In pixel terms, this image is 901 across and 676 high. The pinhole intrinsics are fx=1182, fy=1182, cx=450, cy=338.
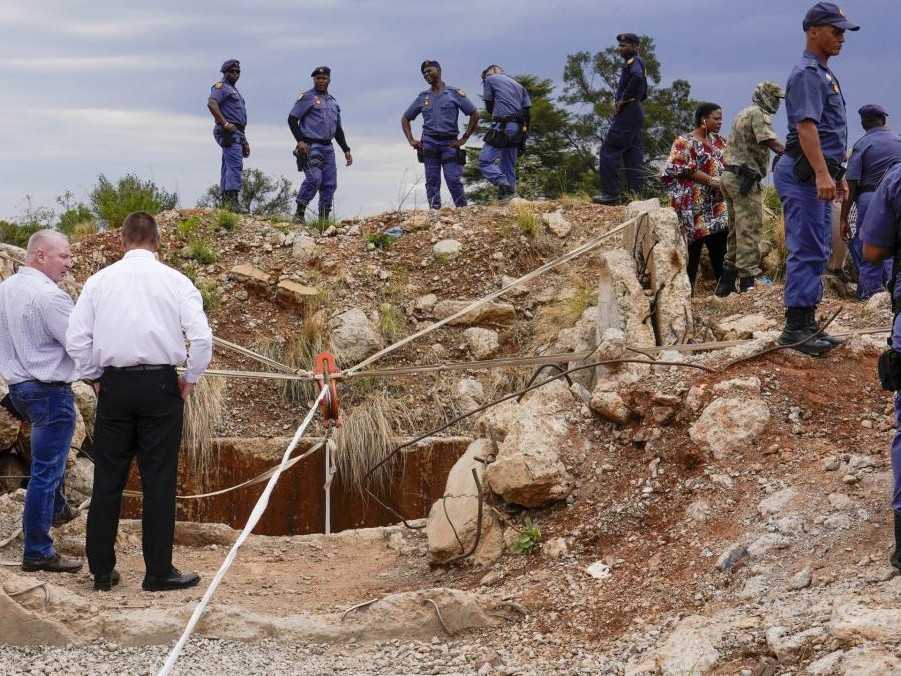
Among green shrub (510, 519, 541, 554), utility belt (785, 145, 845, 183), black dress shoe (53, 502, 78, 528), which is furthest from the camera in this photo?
black dress shoe (53, 502, 78, 528)

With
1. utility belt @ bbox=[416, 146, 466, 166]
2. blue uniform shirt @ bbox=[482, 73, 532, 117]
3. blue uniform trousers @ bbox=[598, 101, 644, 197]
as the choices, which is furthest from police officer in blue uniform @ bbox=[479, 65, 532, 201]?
blue uniform trousers @ bbox=[598, 101, 644, 197]

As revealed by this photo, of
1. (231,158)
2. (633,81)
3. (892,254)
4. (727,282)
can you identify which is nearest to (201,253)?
(231,158)

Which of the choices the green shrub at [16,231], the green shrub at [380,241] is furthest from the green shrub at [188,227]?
the green shrub at [16,231]

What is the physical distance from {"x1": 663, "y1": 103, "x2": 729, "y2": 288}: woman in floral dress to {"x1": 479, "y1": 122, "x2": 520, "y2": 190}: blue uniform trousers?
8.99 ft

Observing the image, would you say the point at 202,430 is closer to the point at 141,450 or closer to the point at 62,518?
the point at 62,518

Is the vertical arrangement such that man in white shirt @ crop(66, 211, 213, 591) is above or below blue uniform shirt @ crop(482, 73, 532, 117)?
below

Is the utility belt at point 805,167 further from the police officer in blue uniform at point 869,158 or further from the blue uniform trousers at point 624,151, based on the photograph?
the blue uniform trousers at point 624,151

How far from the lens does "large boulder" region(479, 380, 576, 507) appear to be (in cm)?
→ 590

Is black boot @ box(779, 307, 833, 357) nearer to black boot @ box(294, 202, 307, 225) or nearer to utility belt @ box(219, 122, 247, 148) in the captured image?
black boot @ box(294, 202, 307, 225)


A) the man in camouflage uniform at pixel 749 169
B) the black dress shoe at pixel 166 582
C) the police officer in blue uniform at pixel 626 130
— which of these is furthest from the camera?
the police officer in blue uniform at pixel 626 130

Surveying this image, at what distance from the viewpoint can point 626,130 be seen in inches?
442

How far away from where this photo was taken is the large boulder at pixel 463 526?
5.94 m

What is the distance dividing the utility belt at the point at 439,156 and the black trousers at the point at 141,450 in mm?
7334

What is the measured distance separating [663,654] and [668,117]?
2011 cm
